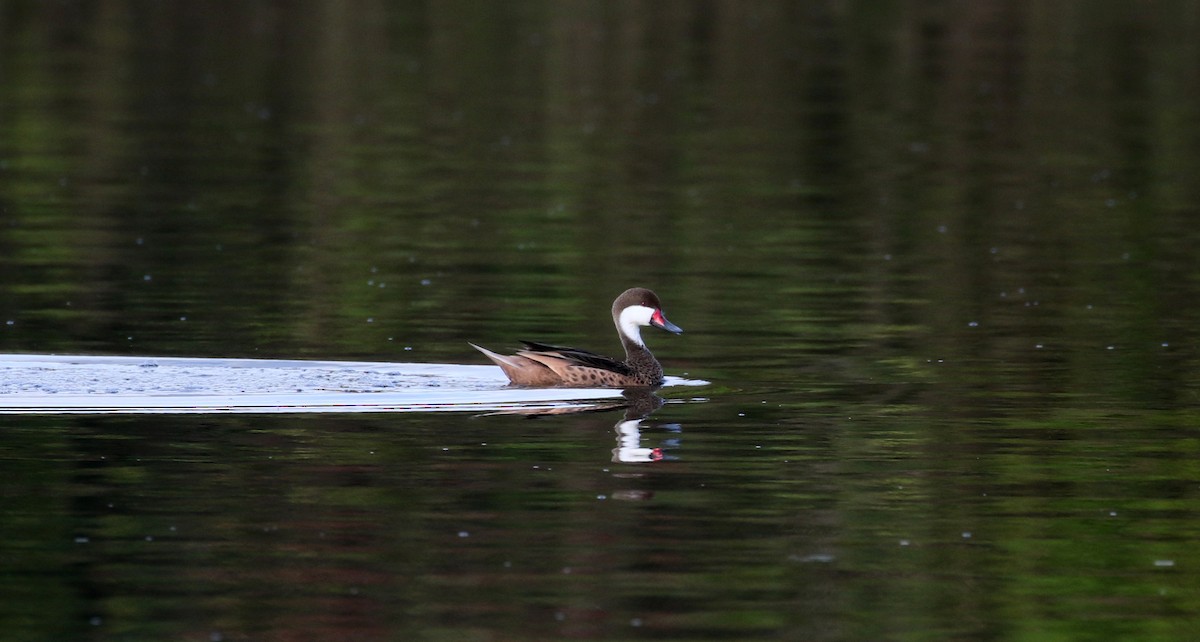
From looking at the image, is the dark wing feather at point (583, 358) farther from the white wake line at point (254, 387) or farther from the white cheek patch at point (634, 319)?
the white cheek patch at point (634, 319)

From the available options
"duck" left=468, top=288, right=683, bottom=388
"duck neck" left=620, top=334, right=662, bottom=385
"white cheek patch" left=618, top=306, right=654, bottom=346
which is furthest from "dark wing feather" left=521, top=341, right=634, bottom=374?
"white cheek patch" left=618, top=306, right=654, bottom=346

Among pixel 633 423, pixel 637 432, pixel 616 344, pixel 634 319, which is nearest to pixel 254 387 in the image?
Result: pixel 633 423

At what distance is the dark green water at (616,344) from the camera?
9.62 m

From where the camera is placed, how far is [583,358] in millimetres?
14469

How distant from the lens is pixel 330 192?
1043 inches

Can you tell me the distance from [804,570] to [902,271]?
35.2 feet

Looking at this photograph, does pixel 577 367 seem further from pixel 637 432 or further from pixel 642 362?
pixel 637 432

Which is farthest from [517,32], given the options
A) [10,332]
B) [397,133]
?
[10,332]

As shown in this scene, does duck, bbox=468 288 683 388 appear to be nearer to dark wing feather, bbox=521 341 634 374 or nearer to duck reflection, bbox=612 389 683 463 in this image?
dark wing feather, bbox=521 341 634 374

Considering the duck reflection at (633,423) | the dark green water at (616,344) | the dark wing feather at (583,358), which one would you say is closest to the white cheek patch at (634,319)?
the dark green water at (616,344)

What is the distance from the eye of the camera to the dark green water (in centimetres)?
962

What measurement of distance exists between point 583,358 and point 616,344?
2495mm

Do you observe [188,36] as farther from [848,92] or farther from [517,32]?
[848,92]

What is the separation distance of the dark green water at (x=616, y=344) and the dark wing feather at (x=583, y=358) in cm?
70
